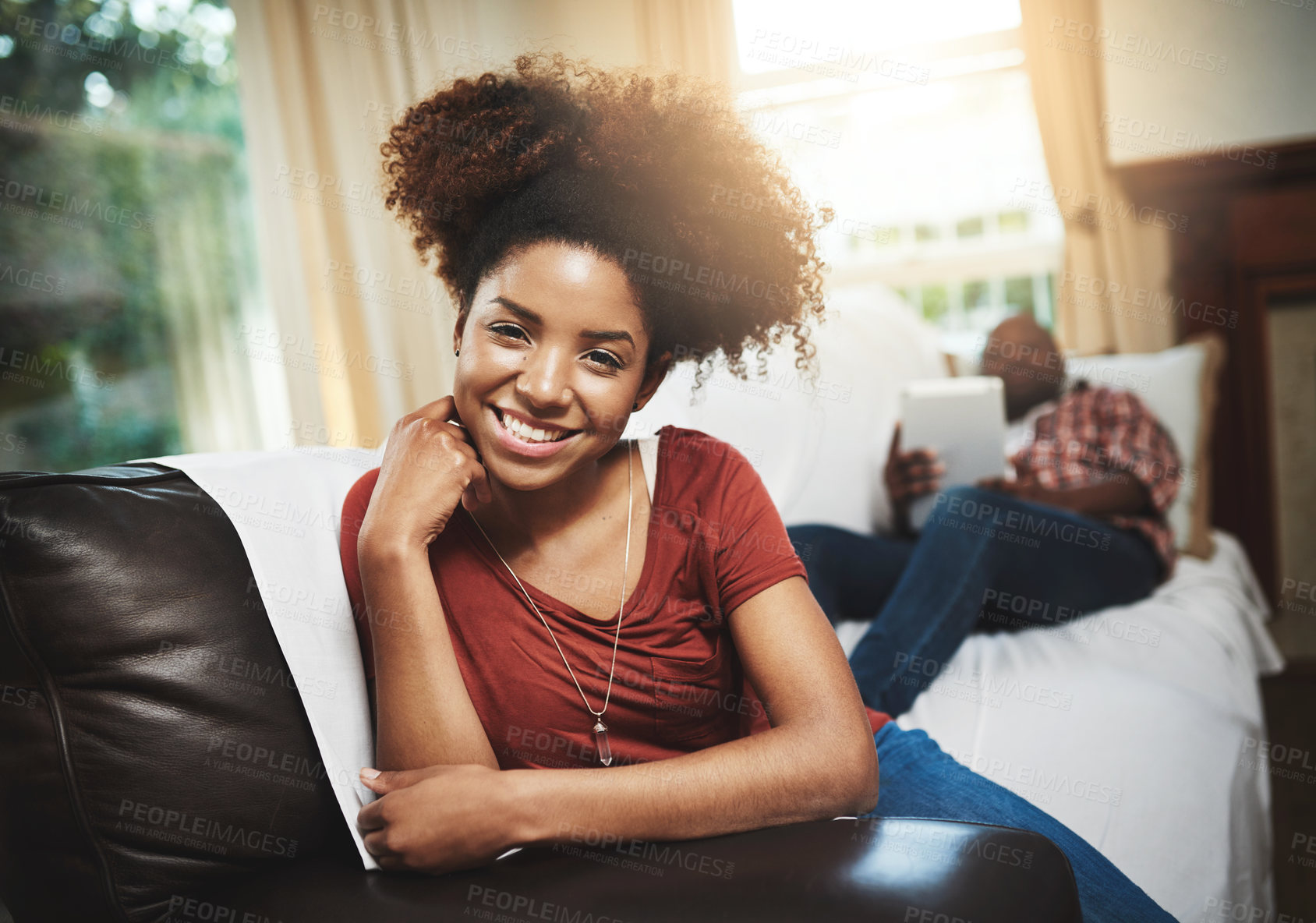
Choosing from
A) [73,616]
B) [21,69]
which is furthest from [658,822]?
[21,69]

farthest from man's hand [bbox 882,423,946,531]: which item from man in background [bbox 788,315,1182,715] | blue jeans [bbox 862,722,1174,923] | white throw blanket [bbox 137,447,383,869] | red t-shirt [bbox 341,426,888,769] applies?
white throw blanket [bbox 137,447,383,869]

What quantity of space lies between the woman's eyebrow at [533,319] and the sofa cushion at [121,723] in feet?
1.20

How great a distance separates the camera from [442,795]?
2.35 ft

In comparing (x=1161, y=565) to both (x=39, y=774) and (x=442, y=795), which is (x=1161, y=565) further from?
(x=39, y=774)

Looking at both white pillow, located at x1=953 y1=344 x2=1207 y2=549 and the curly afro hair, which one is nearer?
the curly afro hair

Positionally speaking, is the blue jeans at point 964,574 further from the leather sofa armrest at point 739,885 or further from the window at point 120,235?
the window at point 120,235

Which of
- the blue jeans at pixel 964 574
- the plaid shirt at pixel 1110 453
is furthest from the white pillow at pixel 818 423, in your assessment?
the plaid shirt at pixel 1110 453

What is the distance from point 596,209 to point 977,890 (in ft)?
2.17

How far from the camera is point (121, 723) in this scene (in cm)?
75

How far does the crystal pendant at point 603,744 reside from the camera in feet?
2.89

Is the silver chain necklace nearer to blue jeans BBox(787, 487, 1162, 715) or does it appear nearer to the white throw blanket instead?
the white throw blanket

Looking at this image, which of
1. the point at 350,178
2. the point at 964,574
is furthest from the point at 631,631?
the point at 350,178

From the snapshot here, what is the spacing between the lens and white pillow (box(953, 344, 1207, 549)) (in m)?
2.07

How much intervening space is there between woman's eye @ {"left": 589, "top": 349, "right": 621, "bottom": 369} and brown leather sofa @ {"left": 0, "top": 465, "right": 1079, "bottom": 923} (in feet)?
1.26
